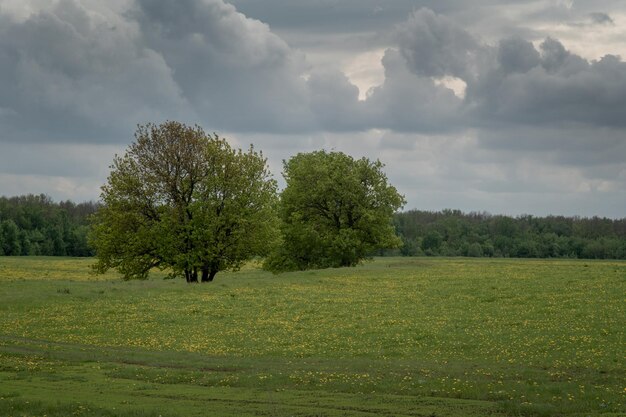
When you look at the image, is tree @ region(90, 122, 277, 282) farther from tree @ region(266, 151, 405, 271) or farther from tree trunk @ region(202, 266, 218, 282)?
tree @ region(266, 151, 405, 271)

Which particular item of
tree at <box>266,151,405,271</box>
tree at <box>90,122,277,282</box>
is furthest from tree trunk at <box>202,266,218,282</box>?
tree at <box>266,151,405,271</box>

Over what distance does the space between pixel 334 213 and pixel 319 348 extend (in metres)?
52.0

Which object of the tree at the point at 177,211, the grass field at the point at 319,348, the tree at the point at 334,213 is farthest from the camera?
the tree at the point at 334,213

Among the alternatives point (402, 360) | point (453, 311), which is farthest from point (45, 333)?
point (453, 311)

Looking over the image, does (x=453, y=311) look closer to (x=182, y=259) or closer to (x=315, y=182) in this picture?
(x=182, y=259)

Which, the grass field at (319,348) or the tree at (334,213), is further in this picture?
the tree at (334,213)

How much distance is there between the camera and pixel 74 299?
52.9 m

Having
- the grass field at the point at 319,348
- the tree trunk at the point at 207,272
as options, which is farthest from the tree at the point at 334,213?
the grass field at the point at 319,348

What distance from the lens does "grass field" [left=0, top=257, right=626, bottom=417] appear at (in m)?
21.0

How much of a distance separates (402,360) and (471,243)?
542 feet

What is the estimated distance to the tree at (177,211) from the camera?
6669 cm

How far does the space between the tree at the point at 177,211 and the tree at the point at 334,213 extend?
49.1ft

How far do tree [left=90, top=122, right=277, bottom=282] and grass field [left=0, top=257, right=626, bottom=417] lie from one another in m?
6.12

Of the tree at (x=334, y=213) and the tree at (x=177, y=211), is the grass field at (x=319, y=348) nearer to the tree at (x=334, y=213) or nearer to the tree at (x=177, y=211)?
the tree at (x=177, y=211)
